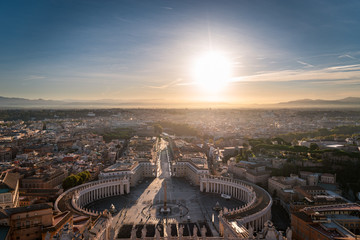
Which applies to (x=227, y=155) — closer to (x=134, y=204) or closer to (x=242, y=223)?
(x=134, y=204)

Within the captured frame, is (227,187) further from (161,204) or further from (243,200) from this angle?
(161,204)

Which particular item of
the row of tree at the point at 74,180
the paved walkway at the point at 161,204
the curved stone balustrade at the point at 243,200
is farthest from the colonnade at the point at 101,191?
the curved stone balustrade at the point at 243,200

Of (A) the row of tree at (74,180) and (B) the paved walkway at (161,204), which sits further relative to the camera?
(A) the row of tree at (74,180)

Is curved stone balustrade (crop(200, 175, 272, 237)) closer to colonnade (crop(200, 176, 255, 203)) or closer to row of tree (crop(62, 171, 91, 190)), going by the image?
colonnade (crop(200, 176, 255, 203))

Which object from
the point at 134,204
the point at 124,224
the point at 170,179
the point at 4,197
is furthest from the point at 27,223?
the point at 170,179

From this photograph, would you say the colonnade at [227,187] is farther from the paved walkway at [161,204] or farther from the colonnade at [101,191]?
the colonnade at [101,191]

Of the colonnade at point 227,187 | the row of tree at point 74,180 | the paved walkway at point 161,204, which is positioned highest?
Answer: the row of tree at point 74,180

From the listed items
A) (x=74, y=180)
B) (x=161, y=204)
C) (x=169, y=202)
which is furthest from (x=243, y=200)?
(x=74, y=180)
